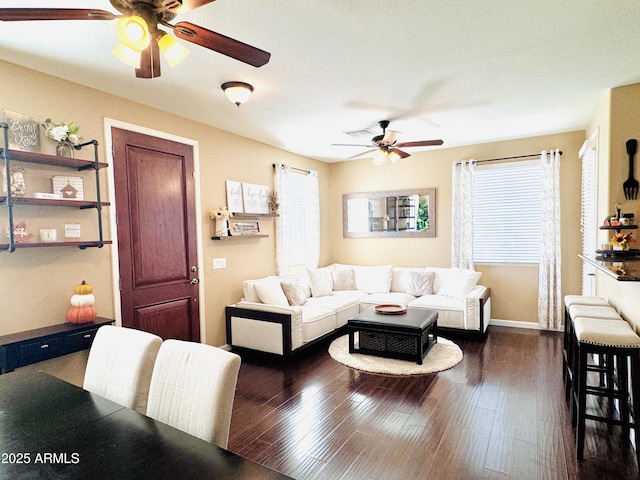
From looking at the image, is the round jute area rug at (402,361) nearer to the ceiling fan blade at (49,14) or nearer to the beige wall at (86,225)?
the beige wall at (86,225)

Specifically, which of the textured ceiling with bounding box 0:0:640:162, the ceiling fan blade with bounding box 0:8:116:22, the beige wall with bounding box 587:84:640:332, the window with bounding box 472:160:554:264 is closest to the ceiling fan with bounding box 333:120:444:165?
the textured ceiling with bounding box 0:0:640:162

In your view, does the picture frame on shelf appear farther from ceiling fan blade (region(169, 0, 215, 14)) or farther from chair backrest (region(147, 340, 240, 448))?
ceiling fan blade (region(169, 0, 215, 14))

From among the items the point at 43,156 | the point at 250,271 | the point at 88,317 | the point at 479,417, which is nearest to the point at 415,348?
the point at 479,417

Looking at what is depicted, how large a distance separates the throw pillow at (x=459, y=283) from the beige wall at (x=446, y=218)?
1.71 ft

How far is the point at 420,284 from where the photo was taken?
17.6 ft

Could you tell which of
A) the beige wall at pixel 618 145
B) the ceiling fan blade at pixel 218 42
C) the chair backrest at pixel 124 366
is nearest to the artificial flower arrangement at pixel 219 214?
the chair backrest at pixel 124 366

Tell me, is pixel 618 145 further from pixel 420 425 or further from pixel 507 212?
pixel 420 425

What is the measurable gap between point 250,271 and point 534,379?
137 inches

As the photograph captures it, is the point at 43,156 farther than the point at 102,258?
No

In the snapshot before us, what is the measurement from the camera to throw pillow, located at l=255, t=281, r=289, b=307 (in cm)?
427

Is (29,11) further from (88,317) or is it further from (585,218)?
(585,218)

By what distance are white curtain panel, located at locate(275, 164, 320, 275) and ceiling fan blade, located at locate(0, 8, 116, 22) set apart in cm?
377

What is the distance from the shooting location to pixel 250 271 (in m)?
4.82

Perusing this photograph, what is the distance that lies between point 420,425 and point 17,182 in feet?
11.2
